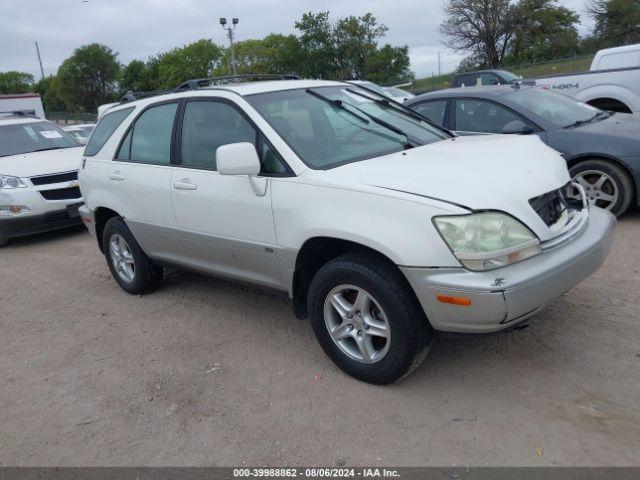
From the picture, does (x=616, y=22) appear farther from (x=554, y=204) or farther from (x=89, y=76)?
(x=89, y=76)

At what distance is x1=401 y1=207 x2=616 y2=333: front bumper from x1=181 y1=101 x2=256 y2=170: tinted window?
1.65 meters

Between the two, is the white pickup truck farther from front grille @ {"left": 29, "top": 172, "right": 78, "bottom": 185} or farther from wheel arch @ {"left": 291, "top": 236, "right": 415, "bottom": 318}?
front grille @ {"left": 29, "top": 172, "right": 78, "bottom": 185}

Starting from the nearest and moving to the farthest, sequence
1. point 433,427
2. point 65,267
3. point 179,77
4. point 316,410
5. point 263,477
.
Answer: point 263,477 < point 433,427 < point 316,410 < point 65,267 < point 179,77

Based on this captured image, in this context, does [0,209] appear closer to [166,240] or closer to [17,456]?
[166,240]

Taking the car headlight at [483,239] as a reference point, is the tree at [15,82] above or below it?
above

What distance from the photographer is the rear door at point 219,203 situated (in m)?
3.73

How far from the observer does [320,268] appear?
3.58m

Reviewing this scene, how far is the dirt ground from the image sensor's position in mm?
2885

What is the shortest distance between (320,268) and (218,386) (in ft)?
3.27

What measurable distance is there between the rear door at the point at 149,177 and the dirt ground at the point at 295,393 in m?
0.70

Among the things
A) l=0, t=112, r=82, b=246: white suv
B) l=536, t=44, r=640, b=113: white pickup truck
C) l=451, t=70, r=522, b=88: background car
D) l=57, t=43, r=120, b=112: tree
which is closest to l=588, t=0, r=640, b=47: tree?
l=451, t=70, r=522, b=88: background car

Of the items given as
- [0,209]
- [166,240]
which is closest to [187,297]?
[166,240]

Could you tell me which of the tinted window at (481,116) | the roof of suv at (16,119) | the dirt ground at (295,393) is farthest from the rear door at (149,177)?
the roof of suv at (16,119)

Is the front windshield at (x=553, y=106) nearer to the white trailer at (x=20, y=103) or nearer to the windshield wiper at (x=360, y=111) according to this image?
the windshield wiper at (x=360, y=111)
